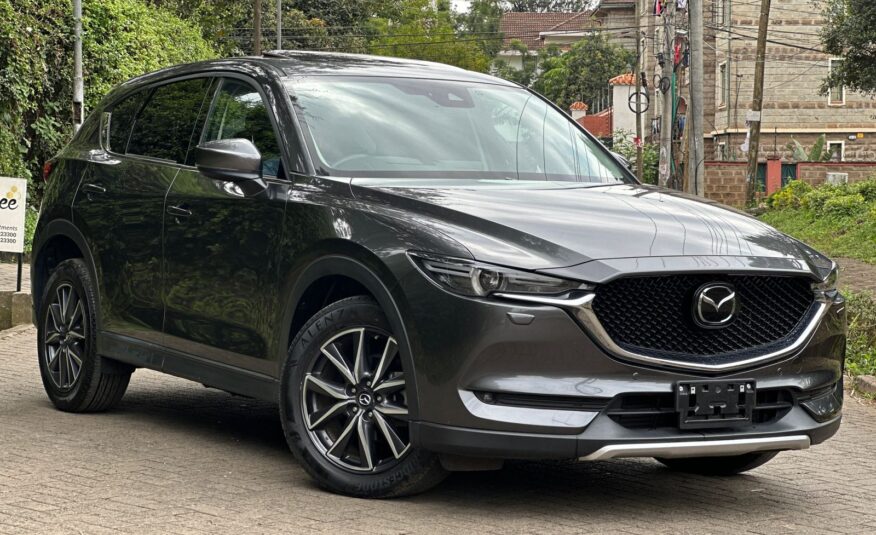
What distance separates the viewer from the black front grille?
530 centimetres

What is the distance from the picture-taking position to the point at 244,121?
695 centimetres

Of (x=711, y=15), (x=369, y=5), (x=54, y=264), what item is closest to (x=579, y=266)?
(x=54, y=264)

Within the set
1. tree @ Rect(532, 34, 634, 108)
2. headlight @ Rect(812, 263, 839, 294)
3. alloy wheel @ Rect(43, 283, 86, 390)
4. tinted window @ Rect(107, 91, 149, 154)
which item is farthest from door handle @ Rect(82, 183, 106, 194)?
tree @ Rect(532, 34, 634, 108)

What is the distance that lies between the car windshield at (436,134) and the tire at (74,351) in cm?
195

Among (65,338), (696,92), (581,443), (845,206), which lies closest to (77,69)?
(65,338)

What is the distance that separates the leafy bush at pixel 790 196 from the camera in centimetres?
3644

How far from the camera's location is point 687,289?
17.8ft

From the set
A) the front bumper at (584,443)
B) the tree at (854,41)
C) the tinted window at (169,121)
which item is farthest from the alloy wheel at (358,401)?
the tree at (854,41)

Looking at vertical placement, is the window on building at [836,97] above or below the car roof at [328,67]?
below

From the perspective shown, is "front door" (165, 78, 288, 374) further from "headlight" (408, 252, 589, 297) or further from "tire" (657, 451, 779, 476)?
"tire" (657, 451, 779, 476)

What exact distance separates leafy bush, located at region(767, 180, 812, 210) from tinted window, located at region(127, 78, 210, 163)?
98.6 feet

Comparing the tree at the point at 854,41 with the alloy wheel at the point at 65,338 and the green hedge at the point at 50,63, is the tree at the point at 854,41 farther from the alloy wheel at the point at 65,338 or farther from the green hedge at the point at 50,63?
the alloy wheel at the point at 65,338

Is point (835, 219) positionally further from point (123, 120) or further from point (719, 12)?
point (719, 12)

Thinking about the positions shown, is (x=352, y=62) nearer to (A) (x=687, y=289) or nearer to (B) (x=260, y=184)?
(B) (x=260, y=184)
